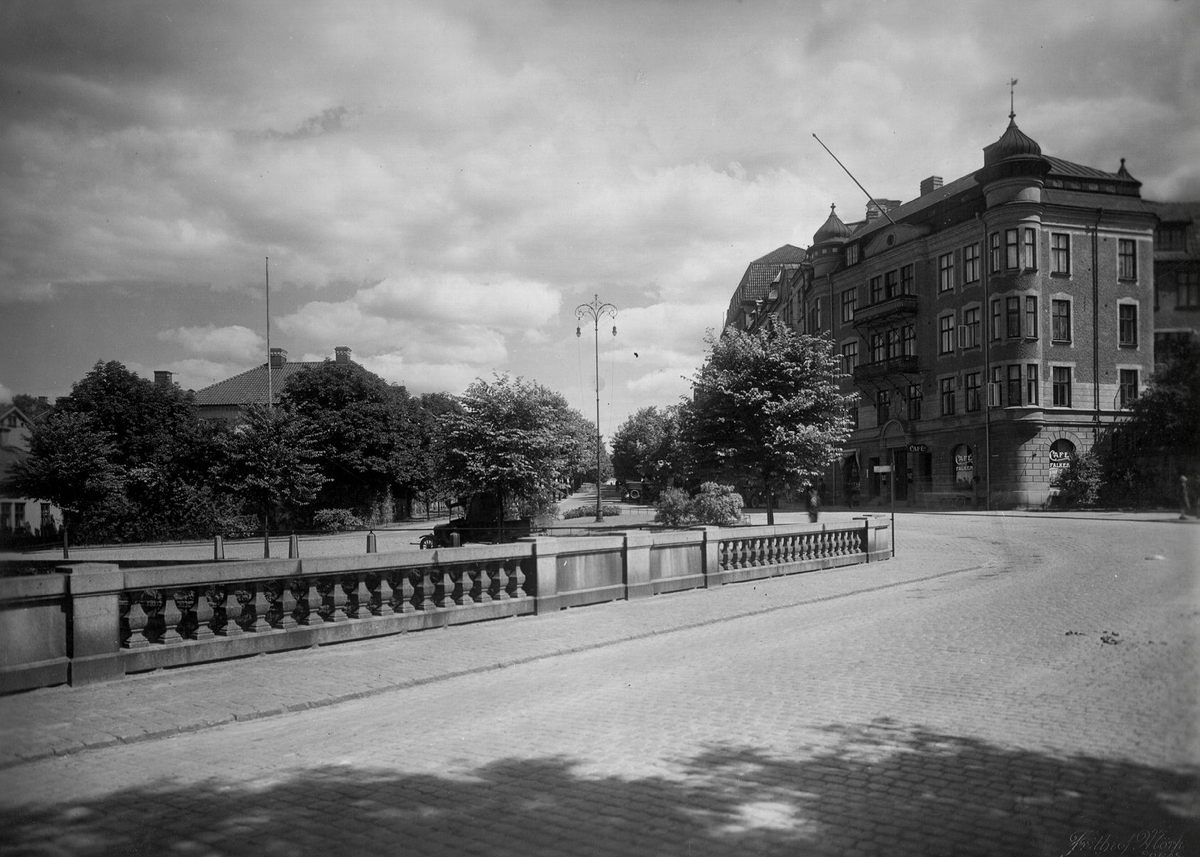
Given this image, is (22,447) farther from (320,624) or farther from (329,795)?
(320,624)


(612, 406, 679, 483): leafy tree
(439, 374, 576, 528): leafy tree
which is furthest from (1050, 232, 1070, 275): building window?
(612, 406, 679, 483): leafy tree

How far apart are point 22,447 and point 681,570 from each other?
40.4ft

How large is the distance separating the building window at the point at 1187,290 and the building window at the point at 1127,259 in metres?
0.21

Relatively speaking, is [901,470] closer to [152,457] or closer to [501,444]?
[501,444]

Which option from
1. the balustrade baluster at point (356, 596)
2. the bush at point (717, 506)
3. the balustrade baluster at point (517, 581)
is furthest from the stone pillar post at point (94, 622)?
the bush at point (717, 506)

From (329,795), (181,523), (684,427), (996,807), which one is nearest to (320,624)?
(329,795)

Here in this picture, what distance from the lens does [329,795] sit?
477cm

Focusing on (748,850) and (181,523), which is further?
(181,523)

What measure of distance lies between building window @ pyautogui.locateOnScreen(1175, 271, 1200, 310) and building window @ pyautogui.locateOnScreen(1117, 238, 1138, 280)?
0.70 ft

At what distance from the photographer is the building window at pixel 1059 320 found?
566cm

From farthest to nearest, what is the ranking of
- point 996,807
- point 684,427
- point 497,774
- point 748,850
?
Answer: 1. point 684,427
2. point 497,774
3. point 996,807
4. point 748,850

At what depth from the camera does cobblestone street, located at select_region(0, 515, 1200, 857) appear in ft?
13.5

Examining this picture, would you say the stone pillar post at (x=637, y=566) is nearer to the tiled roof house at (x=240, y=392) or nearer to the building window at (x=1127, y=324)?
the building window at (x=1127, y=324)

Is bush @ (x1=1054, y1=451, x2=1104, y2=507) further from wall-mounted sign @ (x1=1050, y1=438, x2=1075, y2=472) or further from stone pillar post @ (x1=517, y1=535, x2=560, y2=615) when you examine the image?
stone pillar post @ (x1=517, y1=535, x2=560, y2=615)
